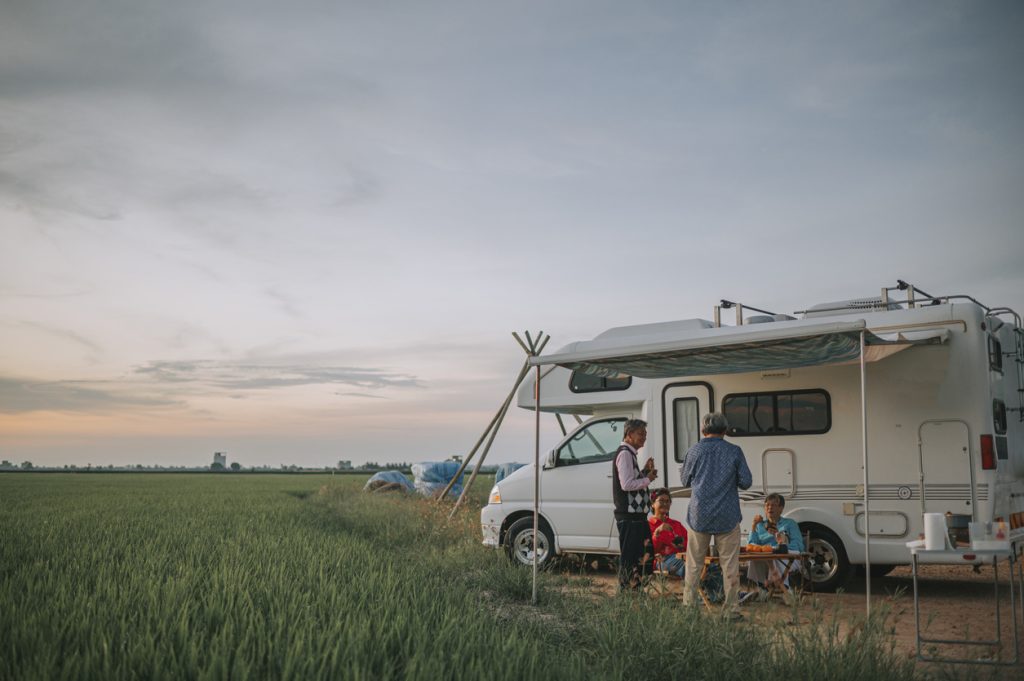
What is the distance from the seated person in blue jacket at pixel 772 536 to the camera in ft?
30.1

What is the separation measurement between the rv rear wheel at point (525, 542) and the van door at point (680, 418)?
196cm

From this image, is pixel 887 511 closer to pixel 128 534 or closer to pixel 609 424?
pixel 609 424

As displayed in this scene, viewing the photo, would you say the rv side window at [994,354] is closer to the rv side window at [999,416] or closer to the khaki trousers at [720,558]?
the rv side window at [999,416]

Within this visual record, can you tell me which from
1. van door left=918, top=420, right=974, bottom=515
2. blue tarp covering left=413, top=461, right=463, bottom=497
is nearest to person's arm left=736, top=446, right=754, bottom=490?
van door left=918, top=420, right=974, bottom=515

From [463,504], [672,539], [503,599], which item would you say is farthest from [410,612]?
[463,504]

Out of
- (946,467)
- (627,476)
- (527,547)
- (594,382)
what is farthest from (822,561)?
(527,547)

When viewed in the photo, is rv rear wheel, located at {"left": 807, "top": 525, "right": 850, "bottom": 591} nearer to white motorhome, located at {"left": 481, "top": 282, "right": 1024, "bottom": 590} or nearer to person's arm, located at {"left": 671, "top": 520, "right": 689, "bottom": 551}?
white motorhome, located at {"left": 481, "top": 282, "right": 1024, "bottom": 590}

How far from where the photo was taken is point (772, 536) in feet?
30.2

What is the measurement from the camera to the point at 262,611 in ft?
20.4

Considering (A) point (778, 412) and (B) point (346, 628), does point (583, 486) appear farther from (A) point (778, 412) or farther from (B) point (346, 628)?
(B) point (346, 628)

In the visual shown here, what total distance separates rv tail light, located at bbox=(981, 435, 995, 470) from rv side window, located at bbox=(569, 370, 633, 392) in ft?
13.9

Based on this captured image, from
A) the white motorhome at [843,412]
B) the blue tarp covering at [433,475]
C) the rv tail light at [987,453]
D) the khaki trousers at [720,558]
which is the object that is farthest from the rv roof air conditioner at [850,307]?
the blue tarp covering at [433,475]

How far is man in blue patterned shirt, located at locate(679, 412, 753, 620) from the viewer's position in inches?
308

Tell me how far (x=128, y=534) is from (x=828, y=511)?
979cm
